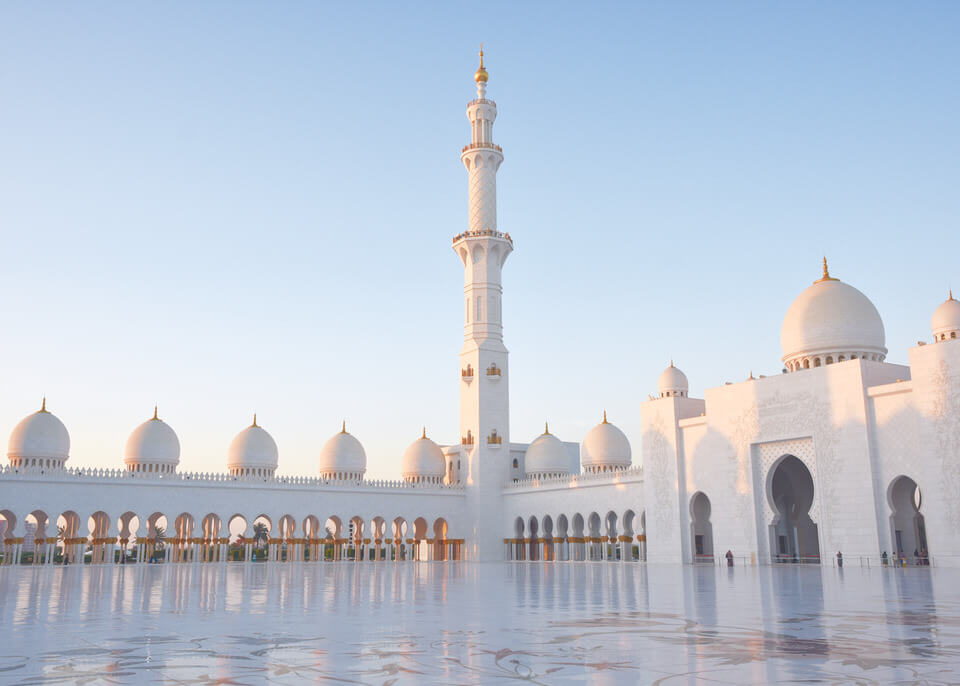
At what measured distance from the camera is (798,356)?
26.6 metres

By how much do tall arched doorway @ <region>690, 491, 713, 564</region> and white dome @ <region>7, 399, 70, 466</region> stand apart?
23812 mm

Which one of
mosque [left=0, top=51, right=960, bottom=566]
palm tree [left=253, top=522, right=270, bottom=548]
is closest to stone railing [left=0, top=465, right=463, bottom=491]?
mosque [left=0, top=51, right=960, bottom=566]

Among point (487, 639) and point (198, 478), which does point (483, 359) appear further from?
point (487, 639)

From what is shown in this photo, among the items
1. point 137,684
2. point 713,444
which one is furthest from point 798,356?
point 137,684

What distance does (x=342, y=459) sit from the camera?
40.0 metres

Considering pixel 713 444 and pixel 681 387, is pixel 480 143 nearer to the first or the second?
pixel 681 387

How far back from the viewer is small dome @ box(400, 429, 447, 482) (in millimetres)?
41213

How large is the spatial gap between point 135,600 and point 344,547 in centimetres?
2728

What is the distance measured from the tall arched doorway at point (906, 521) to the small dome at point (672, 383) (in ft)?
40.8

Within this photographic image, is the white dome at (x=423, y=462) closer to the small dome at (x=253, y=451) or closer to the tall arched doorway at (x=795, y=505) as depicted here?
the small dome at (x=253, y=451)

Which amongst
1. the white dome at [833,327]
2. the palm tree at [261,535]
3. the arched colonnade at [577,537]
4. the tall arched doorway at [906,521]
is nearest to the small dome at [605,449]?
the arched colonnade at [577,537]

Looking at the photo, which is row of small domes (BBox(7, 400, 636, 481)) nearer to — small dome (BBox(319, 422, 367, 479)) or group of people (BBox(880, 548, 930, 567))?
small dome (BBox(319, 422, 367, 479))

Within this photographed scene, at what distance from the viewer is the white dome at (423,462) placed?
135 ft

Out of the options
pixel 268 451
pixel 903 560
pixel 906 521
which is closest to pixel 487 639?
pixel 903 560
